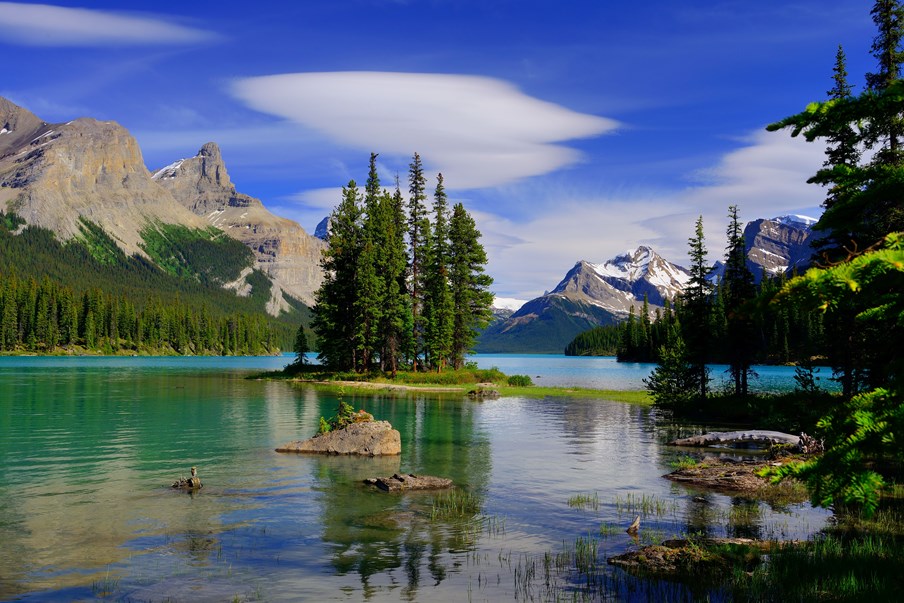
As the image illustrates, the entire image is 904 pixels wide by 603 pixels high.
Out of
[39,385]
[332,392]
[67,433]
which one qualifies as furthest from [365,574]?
[39,385]

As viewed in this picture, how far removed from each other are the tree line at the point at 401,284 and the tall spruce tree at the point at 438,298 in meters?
0.13

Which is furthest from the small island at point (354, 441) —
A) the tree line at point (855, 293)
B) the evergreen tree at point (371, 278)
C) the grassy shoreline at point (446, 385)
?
the evergreen tree at point (371, 278)

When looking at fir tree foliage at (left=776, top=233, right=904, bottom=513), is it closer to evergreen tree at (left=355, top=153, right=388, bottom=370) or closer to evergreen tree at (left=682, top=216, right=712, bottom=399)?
evergreen tree at (left=682, top=216, right=712, bottom=399)

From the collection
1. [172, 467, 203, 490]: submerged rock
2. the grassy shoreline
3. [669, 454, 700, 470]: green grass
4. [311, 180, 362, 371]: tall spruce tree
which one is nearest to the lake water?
[172, 467, 203, 490]: submerged rock

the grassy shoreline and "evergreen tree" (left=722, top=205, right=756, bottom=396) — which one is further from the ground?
"evergreen tree" (left=722, top=205, right=756, bottom=396)

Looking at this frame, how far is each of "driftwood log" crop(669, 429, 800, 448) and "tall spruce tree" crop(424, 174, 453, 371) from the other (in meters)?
50.4

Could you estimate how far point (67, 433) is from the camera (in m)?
38.3

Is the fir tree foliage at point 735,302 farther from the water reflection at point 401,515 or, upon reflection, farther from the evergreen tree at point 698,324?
the water reflection at point 401,515

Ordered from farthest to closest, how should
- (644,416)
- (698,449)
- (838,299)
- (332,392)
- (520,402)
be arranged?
(332,392) < (520,402) < (644,416) < (698,449) < (838,299)

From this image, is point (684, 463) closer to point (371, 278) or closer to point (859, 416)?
point (859, 416)

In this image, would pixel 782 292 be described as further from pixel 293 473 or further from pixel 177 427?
pixel 177 427

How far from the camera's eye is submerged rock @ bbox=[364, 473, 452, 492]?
24.5 meters

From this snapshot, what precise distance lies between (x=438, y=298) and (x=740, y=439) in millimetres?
55098

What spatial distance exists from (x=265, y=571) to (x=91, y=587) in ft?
12.0
